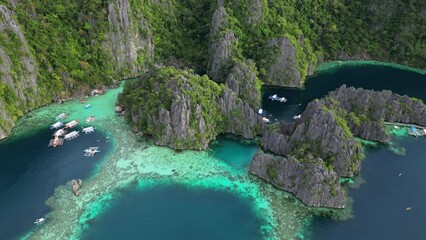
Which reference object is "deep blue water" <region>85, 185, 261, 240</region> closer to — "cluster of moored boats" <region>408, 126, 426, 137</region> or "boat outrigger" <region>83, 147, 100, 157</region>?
"boat outrigger" <region>83, 147, 100, 157</region>

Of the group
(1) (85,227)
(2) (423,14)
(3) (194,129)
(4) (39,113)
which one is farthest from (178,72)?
(2) (423,14)

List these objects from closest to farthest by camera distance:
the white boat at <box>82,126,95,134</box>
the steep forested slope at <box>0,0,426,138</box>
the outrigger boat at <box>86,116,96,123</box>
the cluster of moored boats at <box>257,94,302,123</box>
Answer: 1. the white boat at <box>82,126,95,134</box>
2. the outrigger boat at <box>86,116,96,123</box>
3. the cluster of moored boats at <box>257,94,302,123</box>
4. the steep forested slope at <box>0,0,426,138</box>

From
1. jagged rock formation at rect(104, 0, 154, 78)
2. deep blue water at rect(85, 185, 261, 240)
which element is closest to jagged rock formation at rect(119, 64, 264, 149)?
deep blue water at rect(85, 185, 261, 240)

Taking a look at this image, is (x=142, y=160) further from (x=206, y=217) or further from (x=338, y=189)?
(x=338, y=189)

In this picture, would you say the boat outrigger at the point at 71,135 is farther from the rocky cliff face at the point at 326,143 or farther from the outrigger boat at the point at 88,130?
the rocky cliff face at the point at 326,143

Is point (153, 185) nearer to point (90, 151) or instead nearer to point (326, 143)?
point (90, 151)
